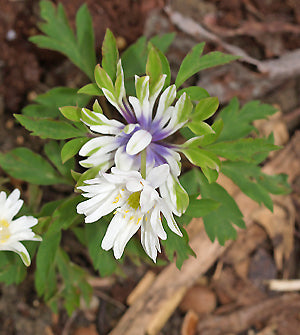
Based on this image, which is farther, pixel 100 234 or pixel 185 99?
pixel 100 234

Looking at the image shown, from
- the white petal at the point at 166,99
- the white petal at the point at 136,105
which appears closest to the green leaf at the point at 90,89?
the white petal at the point at 136,105

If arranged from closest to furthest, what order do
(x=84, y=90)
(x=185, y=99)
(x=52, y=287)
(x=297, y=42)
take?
1. (x=185, y=99)
2. (x=84, y=90)
3. (x=52, y=287)
4. (x=297, y=42)

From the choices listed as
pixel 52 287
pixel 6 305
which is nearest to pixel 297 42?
pixel 52 287

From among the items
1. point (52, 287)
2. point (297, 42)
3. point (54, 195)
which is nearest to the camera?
point (52, 287)

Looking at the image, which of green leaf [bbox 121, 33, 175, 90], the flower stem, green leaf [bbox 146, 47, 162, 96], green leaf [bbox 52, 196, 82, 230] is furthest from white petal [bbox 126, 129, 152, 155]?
green leaf [bbox 121, 33, 175, 90]

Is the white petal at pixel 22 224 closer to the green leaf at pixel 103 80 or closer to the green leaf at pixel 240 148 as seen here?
the green leaf at pixel 103 80

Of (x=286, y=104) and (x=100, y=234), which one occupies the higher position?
(x=100, y=234)

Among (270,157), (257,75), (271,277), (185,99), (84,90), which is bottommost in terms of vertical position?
(271,277)

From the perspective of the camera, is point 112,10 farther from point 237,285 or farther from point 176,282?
point 237,285
